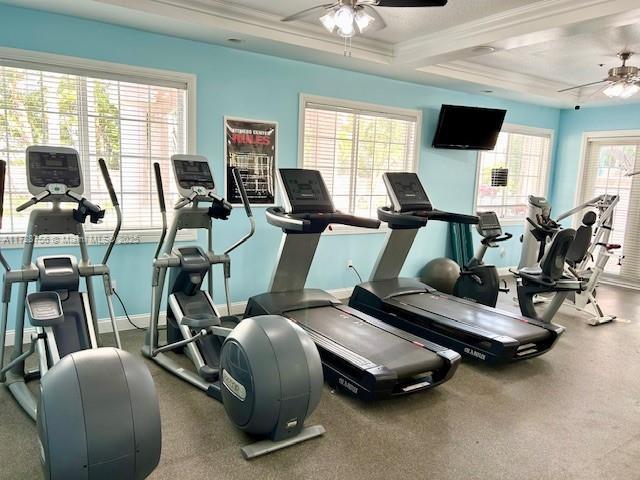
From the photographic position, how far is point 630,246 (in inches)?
265

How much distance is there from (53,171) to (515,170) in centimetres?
639

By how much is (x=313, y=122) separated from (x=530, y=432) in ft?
11.9

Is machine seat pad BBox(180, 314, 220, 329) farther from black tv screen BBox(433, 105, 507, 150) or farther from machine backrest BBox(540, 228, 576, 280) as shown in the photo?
black tv screen BBox(433, 105, 507, 150)

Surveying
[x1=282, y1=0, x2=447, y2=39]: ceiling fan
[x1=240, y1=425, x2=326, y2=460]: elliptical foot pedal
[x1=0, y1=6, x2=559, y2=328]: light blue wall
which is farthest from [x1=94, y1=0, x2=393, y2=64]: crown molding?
[x1=240, y1=425, x2=326, y2=460]: elliptical foot pedal

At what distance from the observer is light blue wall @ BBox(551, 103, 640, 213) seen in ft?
22.3

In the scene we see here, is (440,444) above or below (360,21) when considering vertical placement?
below

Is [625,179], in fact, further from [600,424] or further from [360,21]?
[360,21]

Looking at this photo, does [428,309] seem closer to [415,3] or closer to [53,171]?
[415,3]

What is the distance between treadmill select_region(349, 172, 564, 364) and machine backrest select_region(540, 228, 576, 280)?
486 mm

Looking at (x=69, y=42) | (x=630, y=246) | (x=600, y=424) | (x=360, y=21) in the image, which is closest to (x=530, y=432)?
(x=600, y=424)

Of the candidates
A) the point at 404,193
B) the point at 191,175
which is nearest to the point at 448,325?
the point at 404,193

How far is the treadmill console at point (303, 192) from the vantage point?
3.88 metres

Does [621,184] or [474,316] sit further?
[621,184]

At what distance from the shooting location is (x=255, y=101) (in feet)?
14.9
